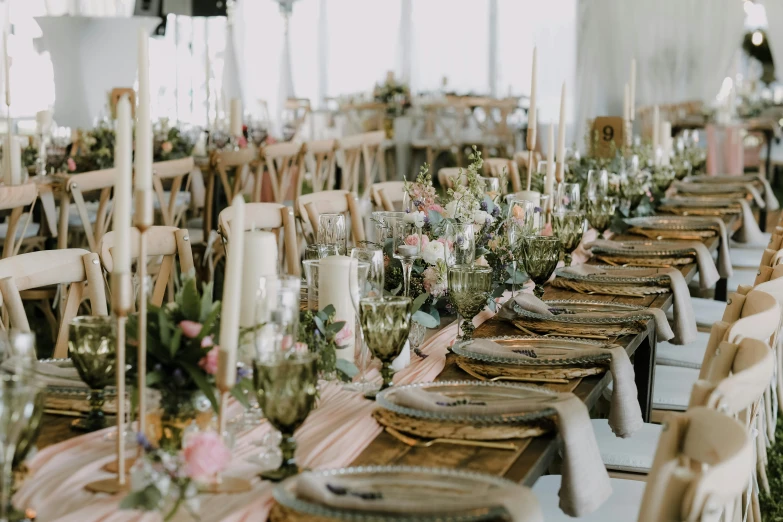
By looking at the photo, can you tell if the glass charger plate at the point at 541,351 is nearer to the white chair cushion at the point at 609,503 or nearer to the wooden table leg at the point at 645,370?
the white chair cushion at the point at 609,503

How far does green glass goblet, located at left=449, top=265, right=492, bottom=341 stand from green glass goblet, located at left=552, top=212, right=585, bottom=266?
81 cm

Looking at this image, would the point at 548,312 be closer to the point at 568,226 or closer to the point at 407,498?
the point at 568,226

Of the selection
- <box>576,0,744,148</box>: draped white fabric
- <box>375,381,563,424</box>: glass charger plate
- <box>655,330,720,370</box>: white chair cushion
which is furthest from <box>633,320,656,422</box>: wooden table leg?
<box>576,0,744,148</box>: draped white fabric

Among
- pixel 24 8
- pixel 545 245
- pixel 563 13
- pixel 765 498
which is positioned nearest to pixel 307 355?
Result: pixel 545 245

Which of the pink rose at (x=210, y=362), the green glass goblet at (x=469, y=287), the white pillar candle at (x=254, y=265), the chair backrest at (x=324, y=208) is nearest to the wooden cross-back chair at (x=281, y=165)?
the chair backrest at (x=324, y=208)

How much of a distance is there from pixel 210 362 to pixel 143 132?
323 mm

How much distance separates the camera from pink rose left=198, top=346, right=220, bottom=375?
4.40ft

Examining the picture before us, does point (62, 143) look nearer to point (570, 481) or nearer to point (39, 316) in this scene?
point (39, 316)

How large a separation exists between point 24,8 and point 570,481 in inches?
340

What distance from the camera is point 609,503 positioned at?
1.98 meters

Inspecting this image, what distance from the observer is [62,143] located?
16.1 feet

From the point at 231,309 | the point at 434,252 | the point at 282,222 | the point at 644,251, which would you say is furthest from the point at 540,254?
the point at 282,222

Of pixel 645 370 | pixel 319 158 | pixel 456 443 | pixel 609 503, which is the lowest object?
pixel 609 503

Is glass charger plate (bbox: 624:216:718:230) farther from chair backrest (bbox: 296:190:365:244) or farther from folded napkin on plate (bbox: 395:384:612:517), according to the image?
folded napkin on plate (bbox: 395:384:612:517)
